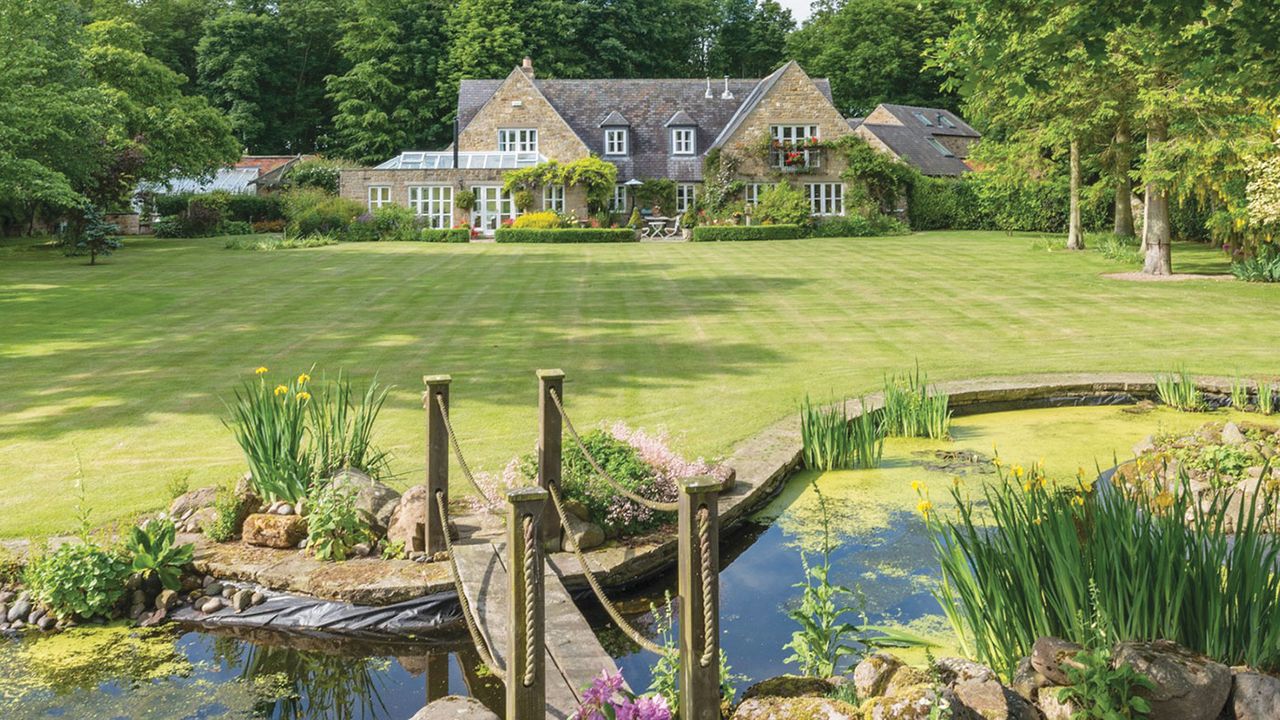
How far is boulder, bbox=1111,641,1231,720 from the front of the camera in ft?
15.0

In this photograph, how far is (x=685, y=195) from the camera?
152ft

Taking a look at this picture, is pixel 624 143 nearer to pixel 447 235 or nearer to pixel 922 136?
pixel 447 235

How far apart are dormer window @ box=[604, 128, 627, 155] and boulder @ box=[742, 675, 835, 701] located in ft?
142

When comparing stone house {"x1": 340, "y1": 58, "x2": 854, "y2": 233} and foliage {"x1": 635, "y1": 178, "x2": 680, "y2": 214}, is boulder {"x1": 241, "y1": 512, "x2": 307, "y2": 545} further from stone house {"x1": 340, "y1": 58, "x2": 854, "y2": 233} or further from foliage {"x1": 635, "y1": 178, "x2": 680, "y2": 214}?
foliage {"x1": 635, "y1": 178, "x2": 680, "y2": 214}

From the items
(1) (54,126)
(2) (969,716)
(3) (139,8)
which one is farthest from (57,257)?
(3) (139,8)

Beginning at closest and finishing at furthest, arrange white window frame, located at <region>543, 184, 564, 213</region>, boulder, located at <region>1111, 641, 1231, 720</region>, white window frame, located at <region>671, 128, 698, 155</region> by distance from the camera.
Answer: boulder, located at <region>1111, 641, 1231, 720</region>, white window frame, located at <region>543, 184, 564, 213</region>, white window frame, located at <region>671, 128, 698, 155</region>

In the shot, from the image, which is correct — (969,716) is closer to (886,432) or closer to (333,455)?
(333,455)

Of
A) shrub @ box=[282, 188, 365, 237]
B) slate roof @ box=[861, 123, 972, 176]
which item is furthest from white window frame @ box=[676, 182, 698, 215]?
shrub @ box=[282, 188, 365, 237]

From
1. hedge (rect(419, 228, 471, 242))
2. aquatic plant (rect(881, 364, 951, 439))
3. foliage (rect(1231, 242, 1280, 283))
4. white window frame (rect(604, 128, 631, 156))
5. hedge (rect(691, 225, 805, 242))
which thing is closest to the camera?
aquatic plant (rect(881, 364, 951, 439))

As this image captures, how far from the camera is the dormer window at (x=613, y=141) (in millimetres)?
47156

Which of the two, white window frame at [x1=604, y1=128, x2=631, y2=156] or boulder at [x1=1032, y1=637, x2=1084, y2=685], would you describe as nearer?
boulder at [x1=1032, y1=637, x2=1084, y2=685]

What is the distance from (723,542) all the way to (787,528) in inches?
21.0

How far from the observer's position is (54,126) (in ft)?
97.7

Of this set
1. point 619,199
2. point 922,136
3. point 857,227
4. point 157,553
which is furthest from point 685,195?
point 157,553
